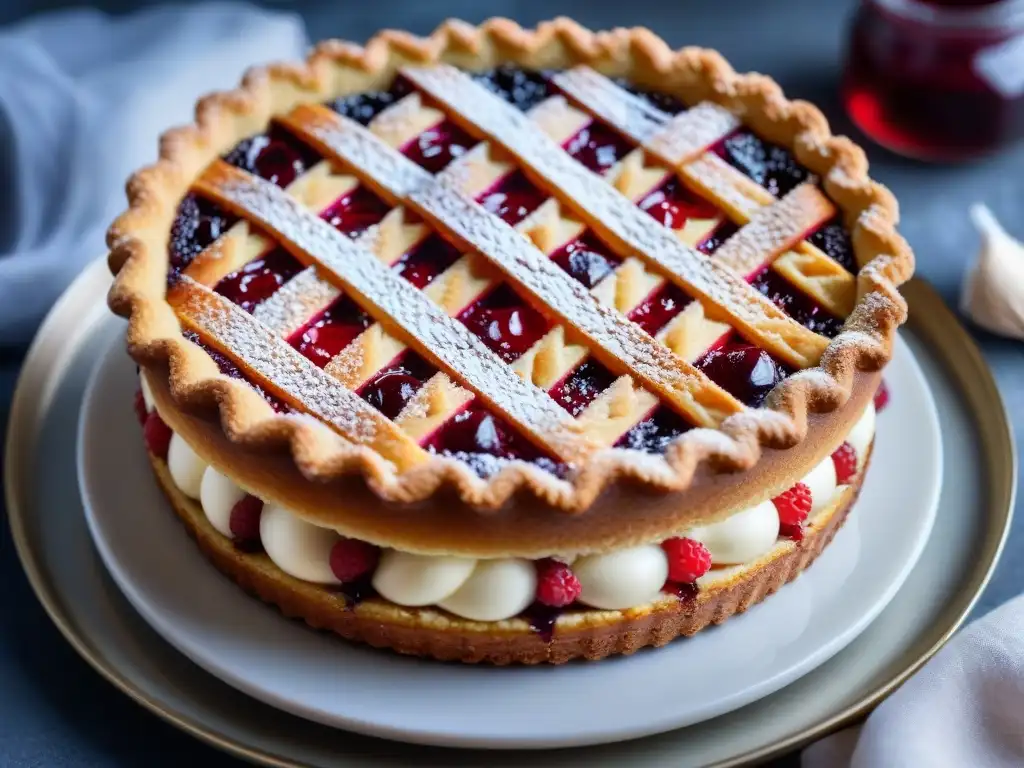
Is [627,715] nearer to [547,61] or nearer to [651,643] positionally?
[651,643]

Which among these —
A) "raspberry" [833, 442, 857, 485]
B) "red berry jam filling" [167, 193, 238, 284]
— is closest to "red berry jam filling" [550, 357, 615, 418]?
"raspberry" [833, 442, 857, 485]

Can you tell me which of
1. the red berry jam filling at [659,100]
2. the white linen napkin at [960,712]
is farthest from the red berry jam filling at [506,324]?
the white linen napkin at [960,712]

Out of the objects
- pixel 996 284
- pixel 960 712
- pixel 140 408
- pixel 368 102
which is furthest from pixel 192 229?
pixel 996 284

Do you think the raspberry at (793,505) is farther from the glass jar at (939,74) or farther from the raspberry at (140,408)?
the glass jar at (939,74)

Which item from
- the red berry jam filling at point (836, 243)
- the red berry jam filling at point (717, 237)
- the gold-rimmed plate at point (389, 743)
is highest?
the red berry jam filling at point (717, 237)

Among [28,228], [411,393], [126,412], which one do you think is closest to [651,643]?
[411,393]

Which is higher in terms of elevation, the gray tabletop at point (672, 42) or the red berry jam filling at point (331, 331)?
the red berry jam filling at point (331, 331)
